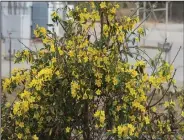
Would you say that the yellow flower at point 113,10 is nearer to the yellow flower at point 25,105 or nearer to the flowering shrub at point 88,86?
the flowering shrub at point 88,86

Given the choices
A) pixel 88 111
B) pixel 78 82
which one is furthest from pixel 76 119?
pixel 78 82

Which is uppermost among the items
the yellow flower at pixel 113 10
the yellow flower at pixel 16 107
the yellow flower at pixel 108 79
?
the yellow flower at pixel 113 10

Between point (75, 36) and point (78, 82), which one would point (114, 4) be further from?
point (78, 82)

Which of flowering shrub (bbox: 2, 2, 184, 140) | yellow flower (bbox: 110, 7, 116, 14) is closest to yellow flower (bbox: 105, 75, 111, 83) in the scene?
flowering shrub (bbox: 2, 2, 184, 140)

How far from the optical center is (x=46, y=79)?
5.77 ft

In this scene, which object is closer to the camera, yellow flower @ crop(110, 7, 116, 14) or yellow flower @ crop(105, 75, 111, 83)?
yellow flower @ crop(105, 75, 111, 83)

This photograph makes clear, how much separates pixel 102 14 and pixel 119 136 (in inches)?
24.5

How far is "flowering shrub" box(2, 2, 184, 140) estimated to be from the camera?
1.78 meters


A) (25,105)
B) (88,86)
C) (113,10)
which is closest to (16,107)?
(25,105)

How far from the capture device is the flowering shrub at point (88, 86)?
1.78m

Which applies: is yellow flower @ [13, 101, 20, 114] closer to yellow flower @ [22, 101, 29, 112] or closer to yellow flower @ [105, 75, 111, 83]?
yellow flower @ [22, 101, 29, 112]

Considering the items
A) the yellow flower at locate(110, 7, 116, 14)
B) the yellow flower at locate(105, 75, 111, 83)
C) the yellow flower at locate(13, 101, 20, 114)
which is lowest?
the yellow flower at locate(13, 101, 20, 114)

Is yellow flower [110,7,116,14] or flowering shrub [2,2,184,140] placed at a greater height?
yellow flower [110,7,116,14]

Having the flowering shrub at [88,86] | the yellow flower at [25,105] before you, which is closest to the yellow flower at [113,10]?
the flowering shrub at [88,86]
